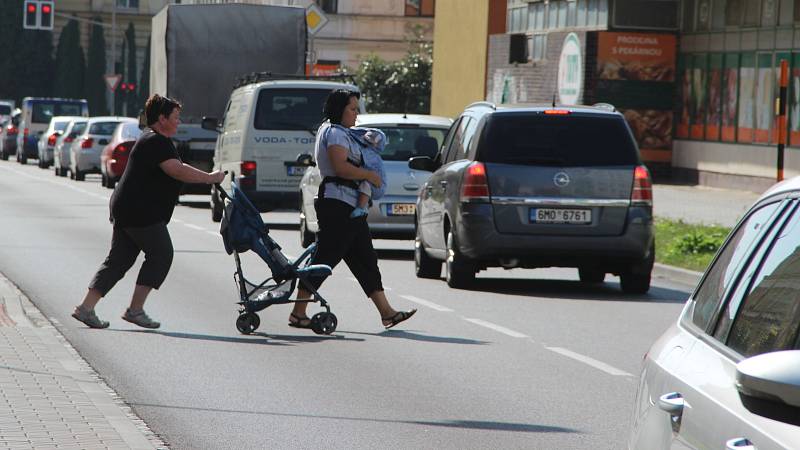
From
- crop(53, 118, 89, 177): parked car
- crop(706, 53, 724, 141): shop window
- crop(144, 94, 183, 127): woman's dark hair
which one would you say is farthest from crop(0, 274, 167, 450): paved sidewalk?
crop(53, 118, 89, 177): parked car

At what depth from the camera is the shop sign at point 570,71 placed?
40500 millimetres

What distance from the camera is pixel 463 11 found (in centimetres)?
5288

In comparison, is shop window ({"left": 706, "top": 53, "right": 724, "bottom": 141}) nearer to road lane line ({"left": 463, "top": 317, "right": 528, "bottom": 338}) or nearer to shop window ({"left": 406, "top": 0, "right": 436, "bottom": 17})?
road lane line ({"left": 463, "top": 317, "right": 528, "bottom": 338})

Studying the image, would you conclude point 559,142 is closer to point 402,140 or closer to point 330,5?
point 402,140

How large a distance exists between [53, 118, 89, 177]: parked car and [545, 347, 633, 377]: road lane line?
1485 inches

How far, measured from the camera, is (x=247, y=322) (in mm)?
11625

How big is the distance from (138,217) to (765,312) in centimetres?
833

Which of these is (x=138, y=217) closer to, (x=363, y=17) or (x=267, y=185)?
(x=267, y=185)

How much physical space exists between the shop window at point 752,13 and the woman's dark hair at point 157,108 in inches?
1043

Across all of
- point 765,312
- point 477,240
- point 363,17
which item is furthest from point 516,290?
point 363,17

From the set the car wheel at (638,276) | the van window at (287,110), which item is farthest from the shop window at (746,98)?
the car wheel at (638,276)

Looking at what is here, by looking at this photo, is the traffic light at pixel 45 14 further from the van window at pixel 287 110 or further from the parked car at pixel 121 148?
the van window at pixel 287 110

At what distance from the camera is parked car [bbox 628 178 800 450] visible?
300cm

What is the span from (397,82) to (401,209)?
3474 centimetres
